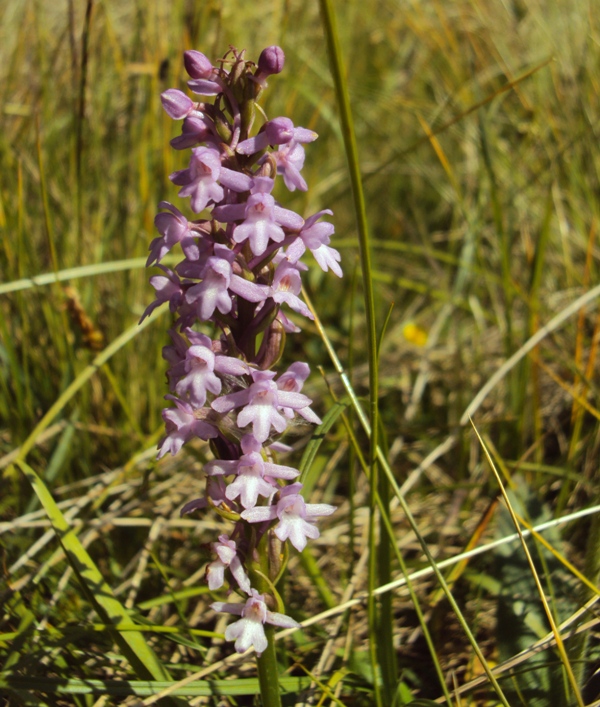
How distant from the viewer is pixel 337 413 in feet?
4.16

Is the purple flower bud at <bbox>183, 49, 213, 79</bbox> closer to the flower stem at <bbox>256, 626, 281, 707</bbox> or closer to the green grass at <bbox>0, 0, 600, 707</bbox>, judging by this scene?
the green grass at <bbox>0, 0, 600, 707</bbox>

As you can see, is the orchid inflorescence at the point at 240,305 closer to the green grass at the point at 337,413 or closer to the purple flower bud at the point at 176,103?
the purple flower bud at the point at 176,103

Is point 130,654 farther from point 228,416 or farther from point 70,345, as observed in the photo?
point 70,345

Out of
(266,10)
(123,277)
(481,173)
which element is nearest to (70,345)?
(123,277)

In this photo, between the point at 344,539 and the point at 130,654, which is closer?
the point at 130,654

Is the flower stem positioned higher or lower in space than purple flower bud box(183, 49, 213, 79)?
lower

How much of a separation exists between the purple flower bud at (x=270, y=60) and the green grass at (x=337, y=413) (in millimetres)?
400

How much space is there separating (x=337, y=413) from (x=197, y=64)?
0.67m

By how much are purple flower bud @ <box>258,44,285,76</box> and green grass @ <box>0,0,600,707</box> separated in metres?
0.40

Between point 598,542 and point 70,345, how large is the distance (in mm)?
1516

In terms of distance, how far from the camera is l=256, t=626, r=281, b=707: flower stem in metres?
1.20

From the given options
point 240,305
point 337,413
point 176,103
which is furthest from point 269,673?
point 176,103

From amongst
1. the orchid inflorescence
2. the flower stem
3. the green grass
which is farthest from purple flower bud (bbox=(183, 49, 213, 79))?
the flower stem

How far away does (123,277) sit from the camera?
7.73 ft
